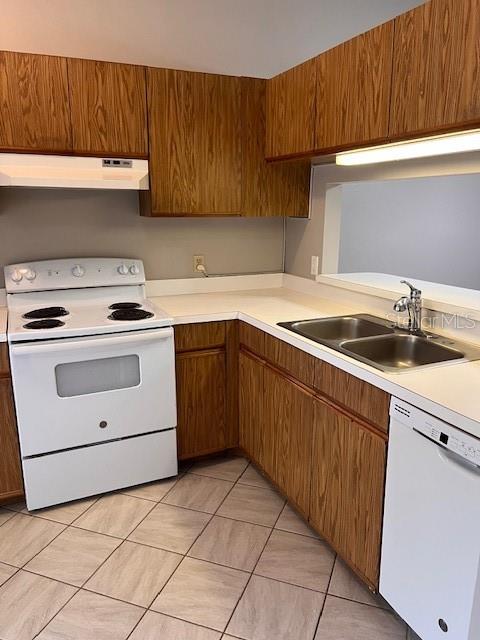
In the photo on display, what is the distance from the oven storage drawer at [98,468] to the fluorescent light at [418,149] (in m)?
1.60

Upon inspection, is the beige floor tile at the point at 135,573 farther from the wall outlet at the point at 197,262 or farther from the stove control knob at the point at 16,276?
the wall outlet at the point at 197,262

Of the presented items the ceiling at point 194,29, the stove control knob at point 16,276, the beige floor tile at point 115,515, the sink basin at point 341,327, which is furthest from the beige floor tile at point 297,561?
the ceiling at point 194,29

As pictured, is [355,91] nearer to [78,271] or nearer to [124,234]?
[124,234]

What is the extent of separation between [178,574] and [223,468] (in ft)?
2.61

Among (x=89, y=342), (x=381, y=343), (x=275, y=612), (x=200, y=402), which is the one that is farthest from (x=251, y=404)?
(x=275, y=612)

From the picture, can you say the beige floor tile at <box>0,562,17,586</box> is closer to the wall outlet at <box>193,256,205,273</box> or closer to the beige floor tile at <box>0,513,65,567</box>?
the beige floor tile at <box>0,513,65,567</box>

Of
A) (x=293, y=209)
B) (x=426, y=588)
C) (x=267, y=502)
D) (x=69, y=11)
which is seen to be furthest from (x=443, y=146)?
(x=69, y=11)

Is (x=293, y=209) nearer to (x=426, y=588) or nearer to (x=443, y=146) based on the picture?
(x=443, y=146)

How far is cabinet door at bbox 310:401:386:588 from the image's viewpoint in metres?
1.64

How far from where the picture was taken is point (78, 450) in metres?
2.28

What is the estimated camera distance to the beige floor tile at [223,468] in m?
2.58

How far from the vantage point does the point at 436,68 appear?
61.8 inches

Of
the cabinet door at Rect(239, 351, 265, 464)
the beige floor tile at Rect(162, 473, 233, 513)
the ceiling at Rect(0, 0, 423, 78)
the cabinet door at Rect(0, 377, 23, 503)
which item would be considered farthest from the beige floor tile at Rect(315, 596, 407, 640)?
the ceiling at Rect(0, 0, 423, 78)

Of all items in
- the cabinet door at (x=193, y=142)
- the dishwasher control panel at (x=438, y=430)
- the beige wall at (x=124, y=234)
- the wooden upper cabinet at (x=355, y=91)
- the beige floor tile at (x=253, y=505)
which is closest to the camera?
the dishwasher control panel at (x=438, y=430)
